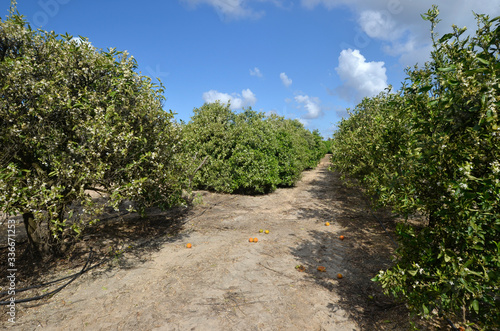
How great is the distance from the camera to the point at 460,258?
9.52 ft

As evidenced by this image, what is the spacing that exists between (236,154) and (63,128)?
34.6 feet

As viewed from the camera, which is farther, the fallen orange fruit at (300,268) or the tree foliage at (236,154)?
Answer: the tree foliage at (236,154)

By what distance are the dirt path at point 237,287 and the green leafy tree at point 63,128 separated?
164 centimetres

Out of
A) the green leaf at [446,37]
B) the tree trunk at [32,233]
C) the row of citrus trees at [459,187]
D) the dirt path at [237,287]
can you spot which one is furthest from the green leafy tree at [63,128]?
the green leaf at [446,37]

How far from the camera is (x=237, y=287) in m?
5.93

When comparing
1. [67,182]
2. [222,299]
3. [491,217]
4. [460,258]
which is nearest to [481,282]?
[460,258]

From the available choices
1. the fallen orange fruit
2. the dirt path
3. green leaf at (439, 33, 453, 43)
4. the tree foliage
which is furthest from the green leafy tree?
the tree foliage

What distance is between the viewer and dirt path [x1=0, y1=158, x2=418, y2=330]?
4805mm

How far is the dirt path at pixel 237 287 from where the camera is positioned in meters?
4.80

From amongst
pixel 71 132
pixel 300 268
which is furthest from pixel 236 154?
pixel 71 132

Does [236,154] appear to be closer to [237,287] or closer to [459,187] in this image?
[237,287]

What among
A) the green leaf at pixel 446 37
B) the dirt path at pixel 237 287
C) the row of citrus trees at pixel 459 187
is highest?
the green leaf at pixel 446 37

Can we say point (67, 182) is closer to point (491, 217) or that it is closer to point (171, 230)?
point (171, 230)

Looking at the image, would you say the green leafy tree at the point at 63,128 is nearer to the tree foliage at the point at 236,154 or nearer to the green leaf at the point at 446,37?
the green leaf at the point at 446,37
